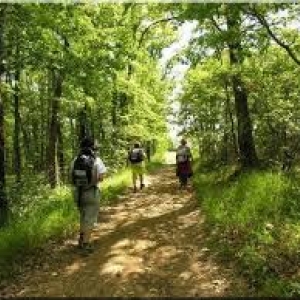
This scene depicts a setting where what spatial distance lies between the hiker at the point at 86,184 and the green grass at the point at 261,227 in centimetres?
243

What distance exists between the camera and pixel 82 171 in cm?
923

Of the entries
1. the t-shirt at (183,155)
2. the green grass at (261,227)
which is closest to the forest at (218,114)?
the green grass at (261,227)

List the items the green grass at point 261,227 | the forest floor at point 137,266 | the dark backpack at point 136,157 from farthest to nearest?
the dark backpack at point 136,157, the forest floor at point 137,266, the green grass at point 261,227

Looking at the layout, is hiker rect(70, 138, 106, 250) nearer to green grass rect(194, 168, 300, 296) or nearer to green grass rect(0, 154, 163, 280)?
green grass rect(0, 154, 163, 280)

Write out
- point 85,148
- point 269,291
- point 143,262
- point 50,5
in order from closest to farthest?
point 269,291 < point 143,262 < point 85,148 < point 50,5

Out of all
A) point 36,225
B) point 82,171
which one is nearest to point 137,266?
point 82,171

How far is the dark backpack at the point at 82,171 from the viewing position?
9234 mm

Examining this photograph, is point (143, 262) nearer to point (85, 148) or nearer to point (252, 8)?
point (85, 148)

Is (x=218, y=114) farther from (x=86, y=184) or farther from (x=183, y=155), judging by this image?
(x=86, y=184)

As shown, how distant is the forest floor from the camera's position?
727 centimetres

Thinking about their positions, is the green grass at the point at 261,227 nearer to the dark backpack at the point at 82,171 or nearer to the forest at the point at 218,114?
the forest at the point at 218,114

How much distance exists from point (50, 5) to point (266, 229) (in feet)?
24.3

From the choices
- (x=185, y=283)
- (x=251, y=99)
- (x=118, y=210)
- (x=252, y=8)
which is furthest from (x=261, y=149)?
(x=185, y=283)

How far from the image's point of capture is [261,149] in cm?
1689
